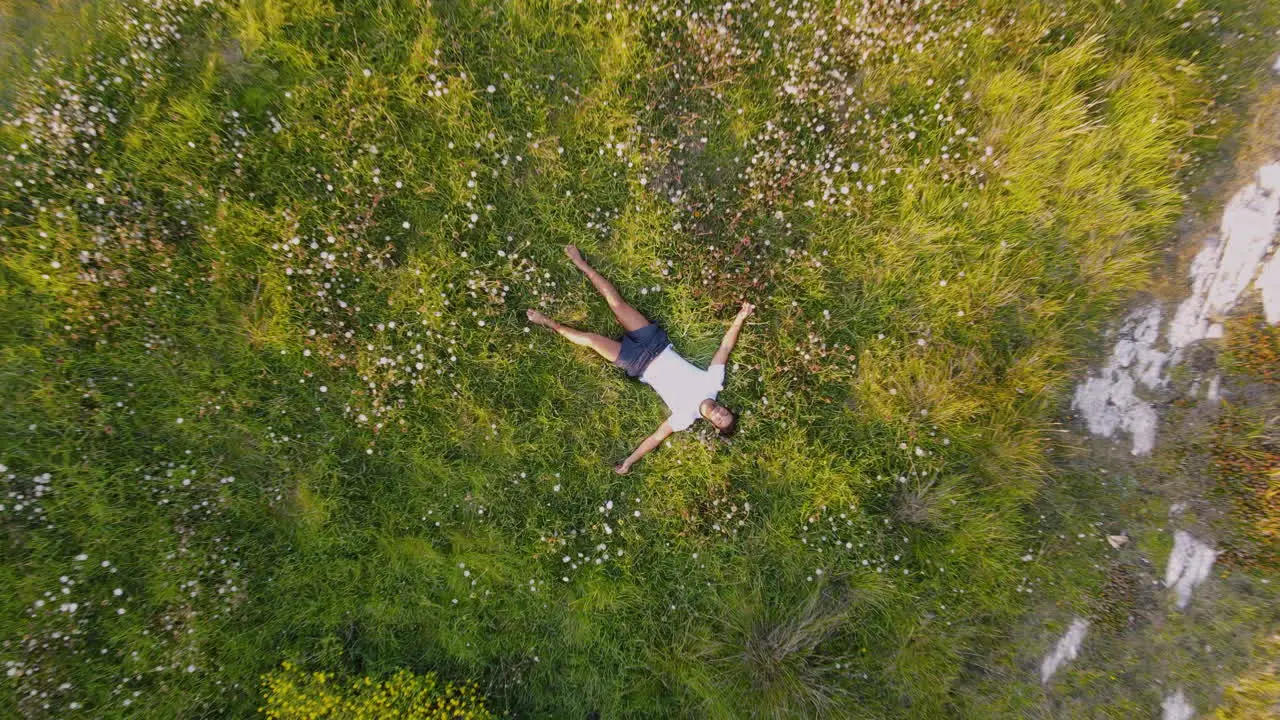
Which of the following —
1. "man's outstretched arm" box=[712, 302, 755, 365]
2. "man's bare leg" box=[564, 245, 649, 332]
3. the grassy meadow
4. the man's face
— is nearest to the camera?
the man's face

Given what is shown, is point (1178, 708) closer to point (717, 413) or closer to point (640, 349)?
point (717, 413)

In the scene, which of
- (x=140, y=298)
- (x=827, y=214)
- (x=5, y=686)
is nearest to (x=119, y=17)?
(x=140, y=298)

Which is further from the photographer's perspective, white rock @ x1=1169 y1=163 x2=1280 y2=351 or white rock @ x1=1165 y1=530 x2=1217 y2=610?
white rock @ x1=1165 y1=530 x2=1217 y2=610

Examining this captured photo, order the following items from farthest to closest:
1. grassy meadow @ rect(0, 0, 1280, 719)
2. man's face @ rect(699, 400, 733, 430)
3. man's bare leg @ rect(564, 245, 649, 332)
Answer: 1. man's bare leg @ rect(564, 245, 649, 332)
2. grassy meadow @ rect(0, 0, 1280, 719)
3. man's face @ rect(699, 400, 733, 430)

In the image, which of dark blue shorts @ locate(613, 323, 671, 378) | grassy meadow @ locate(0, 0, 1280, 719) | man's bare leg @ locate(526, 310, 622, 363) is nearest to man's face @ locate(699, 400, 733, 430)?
grassy meadow @ locate(0, 0, 1280, 719)

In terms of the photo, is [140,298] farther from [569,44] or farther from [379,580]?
[569,44]

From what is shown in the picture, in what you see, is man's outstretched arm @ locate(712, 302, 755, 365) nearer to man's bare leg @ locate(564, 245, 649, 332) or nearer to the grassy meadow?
the grassy meadow

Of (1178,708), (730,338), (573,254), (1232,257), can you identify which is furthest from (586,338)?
(1178,708)

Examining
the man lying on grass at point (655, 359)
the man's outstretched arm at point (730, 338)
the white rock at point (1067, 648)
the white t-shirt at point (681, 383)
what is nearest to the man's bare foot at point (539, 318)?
the man lying on grass at point (655, 359)
